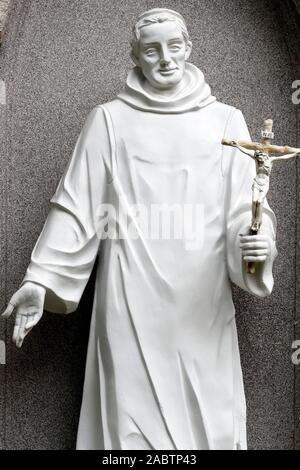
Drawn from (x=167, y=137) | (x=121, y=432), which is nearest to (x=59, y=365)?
(x=121, y=432)

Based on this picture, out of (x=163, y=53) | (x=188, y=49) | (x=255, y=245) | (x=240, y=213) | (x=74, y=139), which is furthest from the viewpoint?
(x=74, y=139)

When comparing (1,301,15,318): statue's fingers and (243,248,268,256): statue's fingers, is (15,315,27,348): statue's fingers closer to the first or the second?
(1,301,15,318): statue's fingers

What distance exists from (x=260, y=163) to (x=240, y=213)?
13.2 inches

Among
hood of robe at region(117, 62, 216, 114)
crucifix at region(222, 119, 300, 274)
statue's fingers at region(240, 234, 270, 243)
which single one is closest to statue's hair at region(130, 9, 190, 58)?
hood of robe at region(117, 62, 216, 114)

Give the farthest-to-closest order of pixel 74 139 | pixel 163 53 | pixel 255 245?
pixel 74 139, pixel 163 53, pixel 255 245

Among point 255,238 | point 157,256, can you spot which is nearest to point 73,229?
point 157,256

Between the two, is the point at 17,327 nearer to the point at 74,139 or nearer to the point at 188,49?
the point at 74,139

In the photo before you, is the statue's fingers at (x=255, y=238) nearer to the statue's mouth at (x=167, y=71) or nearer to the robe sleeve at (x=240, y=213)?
the robe sleeve at (x=240, y=213)

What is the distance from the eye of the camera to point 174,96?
5863mm

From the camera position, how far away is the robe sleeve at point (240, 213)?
5582 mm

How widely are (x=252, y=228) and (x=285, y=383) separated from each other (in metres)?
1.06

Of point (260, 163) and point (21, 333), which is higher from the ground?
point (260, 163)

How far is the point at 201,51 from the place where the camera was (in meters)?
6.41

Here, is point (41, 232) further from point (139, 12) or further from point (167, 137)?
point (139, 12)
